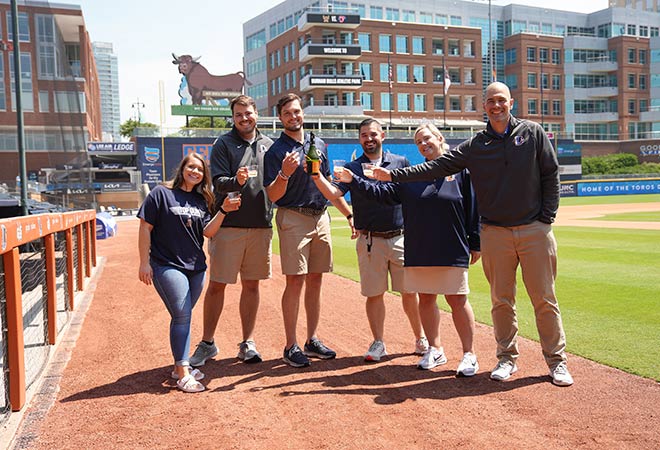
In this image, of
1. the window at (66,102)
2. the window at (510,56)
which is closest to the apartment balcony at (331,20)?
the window at (510,56)

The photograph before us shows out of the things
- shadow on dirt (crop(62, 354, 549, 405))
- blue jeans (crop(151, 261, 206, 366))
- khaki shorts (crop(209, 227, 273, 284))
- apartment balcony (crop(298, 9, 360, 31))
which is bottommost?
shadow on dirt (crop(62, 354, 549, 405))

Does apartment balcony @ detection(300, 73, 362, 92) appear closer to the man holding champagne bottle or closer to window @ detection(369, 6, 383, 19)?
window @ detection(369, 6, 383, 19)

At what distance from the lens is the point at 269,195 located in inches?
216

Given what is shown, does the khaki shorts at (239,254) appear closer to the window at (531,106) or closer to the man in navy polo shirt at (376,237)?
the man in navy polo shirt at (376,237)

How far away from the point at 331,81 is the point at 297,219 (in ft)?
202

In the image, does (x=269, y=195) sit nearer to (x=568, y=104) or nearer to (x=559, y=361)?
(x=559, y=361)

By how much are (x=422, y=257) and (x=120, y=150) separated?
5249cm

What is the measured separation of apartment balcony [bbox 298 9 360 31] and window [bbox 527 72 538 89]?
26446 mm

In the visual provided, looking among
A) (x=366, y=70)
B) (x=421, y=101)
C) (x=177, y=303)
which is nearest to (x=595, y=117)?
(x=421, y=101)

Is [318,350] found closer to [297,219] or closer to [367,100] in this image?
[297,219]

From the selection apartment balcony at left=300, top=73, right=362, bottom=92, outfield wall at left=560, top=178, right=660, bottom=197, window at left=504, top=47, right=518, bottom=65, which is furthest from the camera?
window at left=504, top=47, right=518, bottom=65

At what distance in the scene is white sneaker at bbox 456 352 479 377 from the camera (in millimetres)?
5086

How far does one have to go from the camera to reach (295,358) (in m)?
5.52

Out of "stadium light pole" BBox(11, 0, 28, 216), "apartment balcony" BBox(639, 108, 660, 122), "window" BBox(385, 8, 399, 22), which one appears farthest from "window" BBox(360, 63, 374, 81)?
"stadium light pole" BBox(11, 0, 28, 216)
